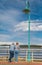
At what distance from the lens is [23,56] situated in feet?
69.5

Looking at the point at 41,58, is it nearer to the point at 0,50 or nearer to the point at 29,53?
the point at 29,53

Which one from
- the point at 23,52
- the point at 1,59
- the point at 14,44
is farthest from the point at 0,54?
the point at 14,44

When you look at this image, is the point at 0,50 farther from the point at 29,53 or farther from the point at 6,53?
the point at 29,53

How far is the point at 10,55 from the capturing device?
19.9 m

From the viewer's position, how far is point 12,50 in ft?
63.1

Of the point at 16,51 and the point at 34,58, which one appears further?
the point at 34,58

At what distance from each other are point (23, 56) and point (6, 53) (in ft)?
5.15

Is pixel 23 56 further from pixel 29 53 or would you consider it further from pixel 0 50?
pixel 0 50

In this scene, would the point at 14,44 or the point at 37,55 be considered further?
the point at 37,55

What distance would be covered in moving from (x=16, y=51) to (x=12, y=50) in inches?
13.4

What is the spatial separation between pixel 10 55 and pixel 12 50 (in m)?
0.85

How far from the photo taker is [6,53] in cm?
2125

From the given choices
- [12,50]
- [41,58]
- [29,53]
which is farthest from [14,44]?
[41,58]

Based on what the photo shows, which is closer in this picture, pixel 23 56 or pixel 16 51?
pixel 16 51
